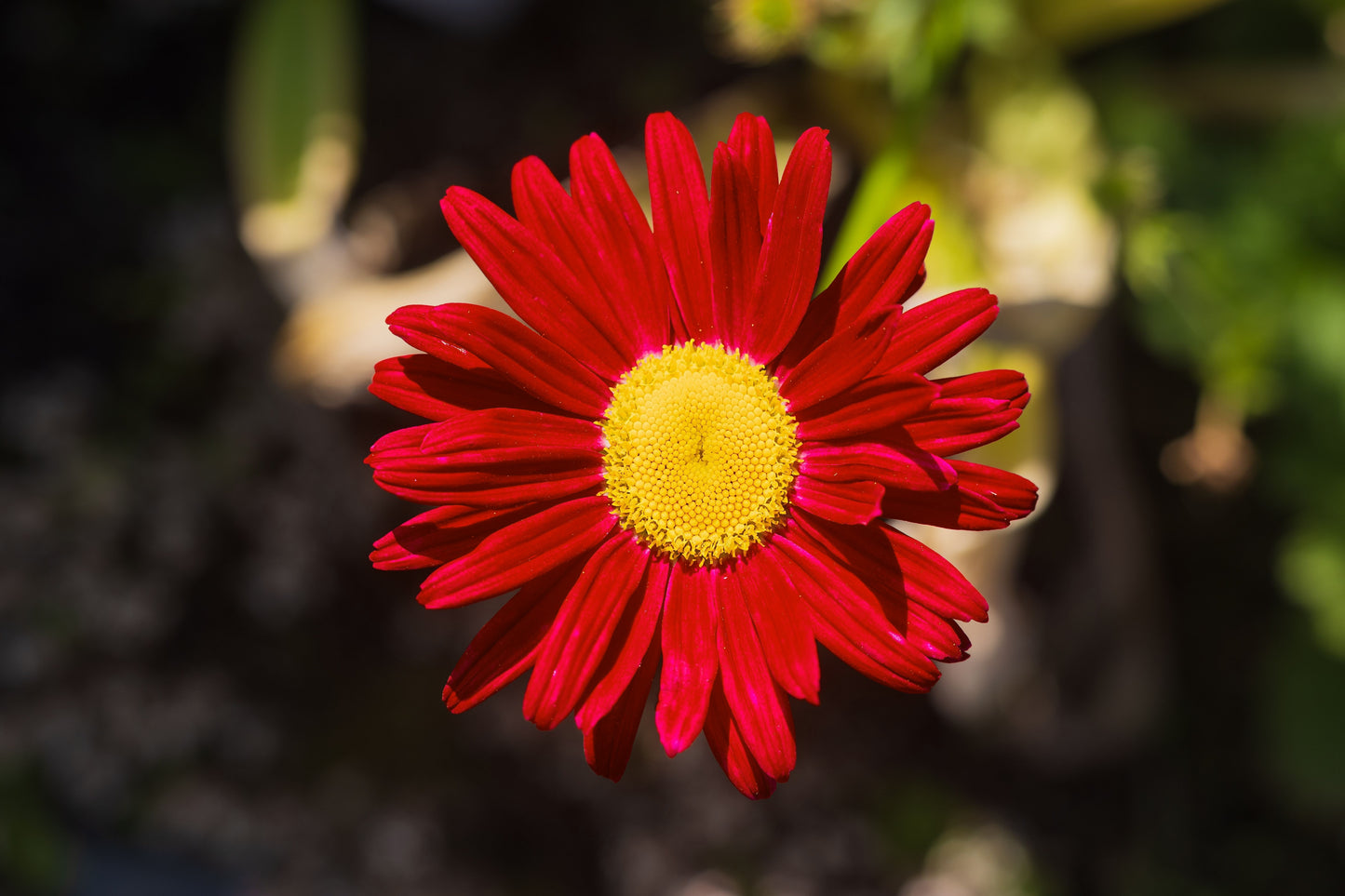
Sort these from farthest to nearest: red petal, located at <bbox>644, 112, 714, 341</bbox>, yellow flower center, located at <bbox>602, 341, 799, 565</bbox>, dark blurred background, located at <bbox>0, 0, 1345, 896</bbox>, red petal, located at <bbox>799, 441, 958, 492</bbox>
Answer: dark blurred background, located at <bbox>0, 0, 1345, 896</bbox>
yellow flower center, located at <bbox>602, 341, 799, 565</bbox>
red petal, located at <bbox>644, 112, 714, 341</bbox>
red petal, located at <bbox>799, 441, 958, 492</bbox>

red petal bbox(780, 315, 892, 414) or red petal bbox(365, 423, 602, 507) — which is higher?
red petal bbox(780, 315, 892, 414)

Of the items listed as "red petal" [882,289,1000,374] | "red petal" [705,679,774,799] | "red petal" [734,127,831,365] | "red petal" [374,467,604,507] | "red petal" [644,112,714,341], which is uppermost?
"red petal" [644,112,714,341]

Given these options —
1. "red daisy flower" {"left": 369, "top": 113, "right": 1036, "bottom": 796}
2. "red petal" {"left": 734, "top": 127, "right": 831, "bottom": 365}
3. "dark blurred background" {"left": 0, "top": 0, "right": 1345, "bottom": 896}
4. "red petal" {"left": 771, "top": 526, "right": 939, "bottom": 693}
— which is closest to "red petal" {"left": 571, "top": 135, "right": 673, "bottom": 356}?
"red daisy flower" {"left": 369, "top": 113, "right": 1036, "bottom": 796}

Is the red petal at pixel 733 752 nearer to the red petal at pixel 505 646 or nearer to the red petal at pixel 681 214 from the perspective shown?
the red petal at pixel 505 646

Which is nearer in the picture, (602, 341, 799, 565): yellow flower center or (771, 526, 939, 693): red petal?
(771, 526, 939, 693): red petal

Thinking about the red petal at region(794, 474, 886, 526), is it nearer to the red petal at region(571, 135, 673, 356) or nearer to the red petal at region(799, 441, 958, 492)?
the red petal at region(799, 441, 958, 492)

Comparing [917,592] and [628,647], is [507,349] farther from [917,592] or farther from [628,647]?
[917,592]
